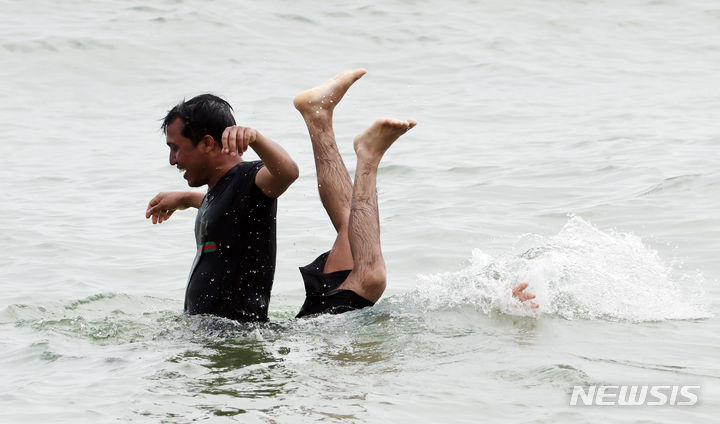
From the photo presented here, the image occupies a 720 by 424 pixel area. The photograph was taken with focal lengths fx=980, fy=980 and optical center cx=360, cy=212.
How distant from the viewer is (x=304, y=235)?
8.99m

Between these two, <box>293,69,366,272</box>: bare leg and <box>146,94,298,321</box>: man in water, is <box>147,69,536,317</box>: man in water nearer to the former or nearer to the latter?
<box>293,69,366,272</box>: bare leg

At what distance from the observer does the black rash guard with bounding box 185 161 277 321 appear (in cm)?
555

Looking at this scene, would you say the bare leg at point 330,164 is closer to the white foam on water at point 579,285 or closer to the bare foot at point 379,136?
the bare foot at point 379,136

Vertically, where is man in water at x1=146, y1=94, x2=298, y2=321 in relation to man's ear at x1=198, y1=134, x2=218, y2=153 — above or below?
below

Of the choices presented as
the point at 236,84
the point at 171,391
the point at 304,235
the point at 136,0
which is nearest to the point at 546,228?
the point at 304,235

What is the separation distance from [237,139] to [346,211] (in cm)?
149

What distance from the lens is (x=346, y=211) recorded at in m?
6.20

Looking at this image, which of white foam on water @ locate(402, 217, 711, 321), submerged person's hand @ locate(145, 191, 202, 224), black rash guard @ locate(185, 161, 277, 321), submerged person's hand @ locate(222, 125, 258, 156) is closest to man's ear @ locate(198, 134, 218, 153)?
black rash guard @ locate(185, 161, 277, 321)

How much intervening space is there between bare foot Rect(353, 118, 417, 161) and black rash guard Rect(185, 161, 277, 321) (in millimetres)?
724

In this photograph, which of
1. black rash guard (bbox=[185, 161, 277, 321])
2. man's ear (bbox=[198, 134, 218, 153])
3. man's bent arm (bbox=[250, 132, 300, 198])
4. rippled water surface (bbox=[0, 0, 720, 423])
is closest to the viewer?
rippled water surface (bbox=[0, 0, 720, 423])

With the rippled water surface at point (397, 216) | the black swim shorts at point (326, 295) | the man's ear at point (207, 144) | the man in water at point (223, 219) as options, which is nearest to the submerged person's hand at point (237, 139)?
the man in water at point (223, 219)

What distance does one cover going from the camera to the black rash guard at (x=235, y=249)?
18.2 feet

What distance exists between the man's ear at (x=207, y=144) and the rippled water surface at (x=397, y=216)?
994 millimetres

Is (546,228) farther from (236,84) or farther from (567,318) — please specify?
(236,84)
